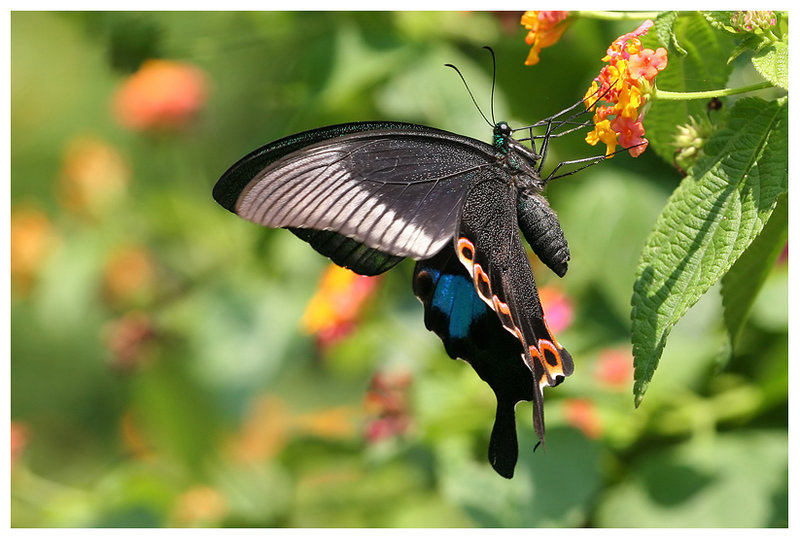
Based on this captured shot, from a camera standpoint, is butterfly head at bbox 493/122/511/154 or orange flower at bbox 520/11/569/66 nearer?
orange flower at bbox 520/11/569/66

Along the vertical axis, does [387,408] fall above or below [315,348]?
below

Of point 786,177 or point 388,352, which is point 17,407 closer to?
point 388,352

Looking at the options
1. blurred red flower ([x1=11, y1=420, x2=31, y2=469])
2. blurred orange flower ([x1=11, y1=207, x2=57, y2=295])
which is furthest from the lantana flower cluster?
blurred orange flower ([x1=11, y1=207, x2=57, y2=295])

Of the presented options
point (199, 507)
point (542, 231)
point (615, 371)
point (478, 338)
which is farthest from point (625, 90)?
point (199, 507)

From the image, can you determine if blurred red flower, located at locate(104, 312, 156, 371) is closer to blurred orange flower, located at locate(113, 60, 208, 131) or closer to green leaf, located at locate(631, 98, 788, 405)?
blurred orange flower, located at locate(113, 60, 208, 131)

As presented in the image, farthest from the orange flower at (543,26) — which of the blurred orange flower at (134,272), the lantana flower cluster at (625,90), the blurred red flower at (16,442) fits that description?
the blurred red flower at (16,442)

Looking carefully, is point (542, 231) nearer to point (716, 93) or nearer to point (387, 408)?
point (716, 93)
